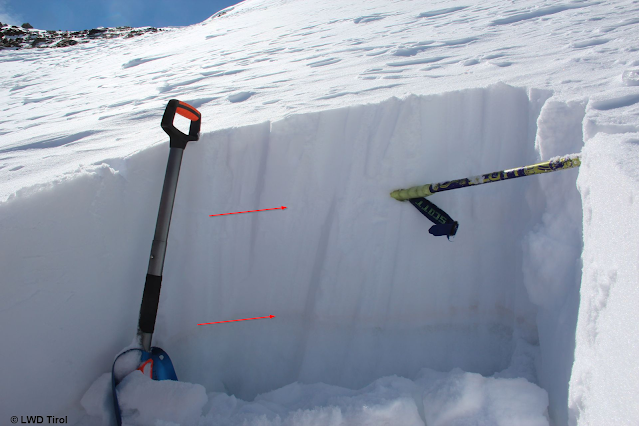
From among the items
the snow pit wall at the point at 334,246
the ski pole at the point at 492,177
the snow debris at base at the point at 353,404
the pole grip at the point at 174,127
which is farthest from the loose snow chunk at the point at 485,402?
the pole grip at the point at 174,127

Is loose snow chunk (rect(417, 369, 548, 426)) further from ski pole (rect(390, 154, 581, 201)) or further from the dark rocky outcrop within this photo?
the dark rocky outcrop

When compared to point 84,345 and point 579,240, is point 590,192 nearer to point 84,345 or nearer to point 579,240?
point 579,240

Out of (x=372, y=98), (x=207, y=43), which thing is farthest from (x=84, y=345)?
(x=207, y=43)

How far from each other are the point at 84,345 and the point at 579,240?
2.14 m

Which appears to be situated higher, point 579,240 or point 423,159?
point 423,159

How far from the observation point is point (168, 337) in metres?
1.88

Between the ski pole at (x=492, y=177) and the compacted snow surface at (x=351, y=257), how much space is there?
61mm

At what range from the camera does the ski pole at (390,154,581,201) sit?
1.44m

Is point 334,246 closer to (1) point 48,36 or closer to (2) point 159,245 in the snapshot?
(2) point 159,245

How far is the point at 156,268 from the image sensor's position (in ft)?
5.56

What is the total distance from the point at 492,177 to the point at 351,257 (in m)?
0.81

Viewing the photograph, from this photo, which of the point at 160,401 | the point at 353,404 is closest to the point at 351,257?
the point at 353,404

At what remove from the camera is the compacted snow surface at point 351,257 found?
52.8 inches

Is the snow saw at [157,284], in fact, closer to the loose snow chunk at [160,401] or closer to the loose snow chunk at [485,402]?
the loose snow chunk at [160,401]
